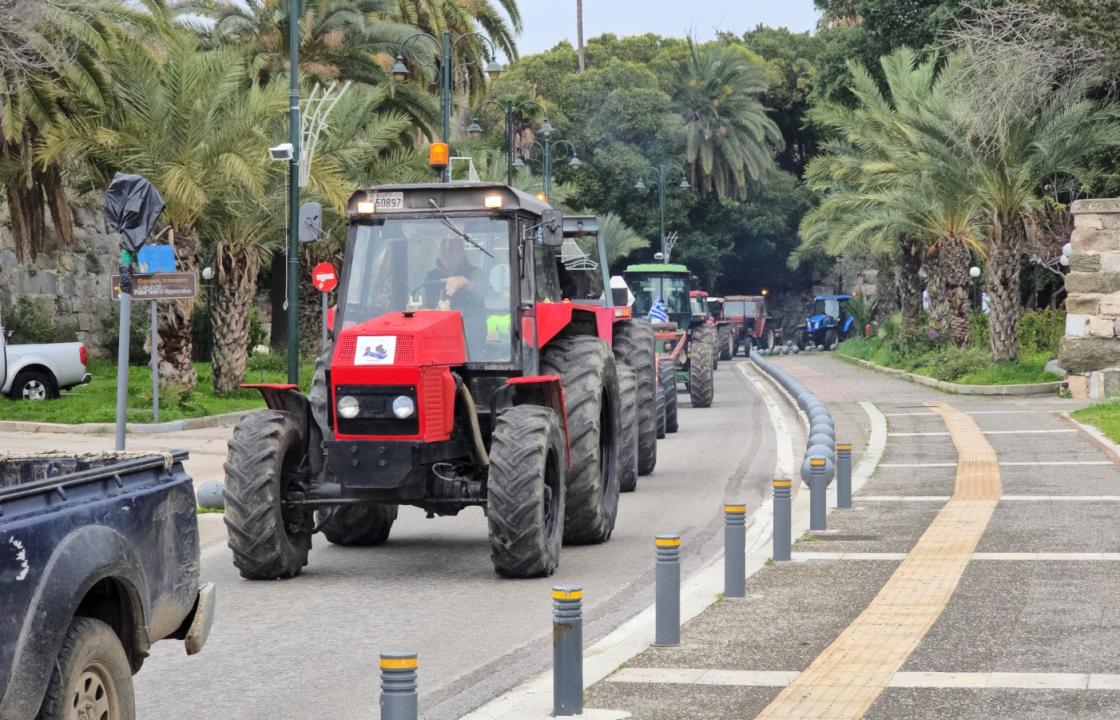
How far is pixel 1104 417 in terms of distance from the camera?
79.0ft

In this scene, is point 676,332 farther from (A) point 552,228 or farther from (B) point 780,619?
(B) point 780,619

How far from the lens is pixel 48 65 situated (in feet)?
87.0

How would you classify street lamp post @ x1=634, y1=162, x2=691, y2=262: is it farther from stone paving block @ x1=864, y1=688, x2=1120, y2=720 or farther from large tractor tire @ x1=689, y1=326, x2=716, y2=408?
stone paving block @ x1=864, y1=688, x2=1120, y2=720

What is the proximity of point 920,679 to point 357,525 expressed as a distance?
6392 mm

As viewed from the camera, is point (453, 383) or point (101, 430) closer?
point (453, 383)

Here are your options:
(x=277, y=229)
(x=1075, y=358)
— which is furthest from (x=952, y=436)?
(x=277, y=229)

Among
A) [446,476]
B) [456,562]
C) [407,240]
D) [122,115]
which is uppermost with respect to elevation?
[122,115]

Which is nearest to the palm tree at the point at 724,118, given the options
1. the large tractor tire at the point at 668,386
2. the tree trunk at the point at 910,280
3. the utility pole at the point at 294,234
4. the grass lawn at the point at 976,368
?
the tree trunk at the point at 910,280

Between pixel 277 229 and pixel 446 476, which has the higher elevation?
pixel 277 229

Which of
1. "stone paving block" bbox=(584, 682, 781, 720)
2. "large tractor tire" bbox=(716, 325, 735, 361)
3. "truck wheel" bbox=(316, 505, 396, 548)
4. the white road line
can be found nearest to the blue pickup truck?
"stone paving block" bbox=(584, 682, 781, 720)

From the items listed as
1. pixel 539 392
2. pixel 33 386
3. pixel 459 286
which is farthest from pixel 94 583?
pixel 33 386

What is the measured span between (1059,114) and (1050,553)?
22401 millimetres

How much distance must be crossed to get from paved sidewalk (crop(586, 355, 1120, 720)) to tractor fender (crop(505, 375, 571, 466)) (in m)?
2.06

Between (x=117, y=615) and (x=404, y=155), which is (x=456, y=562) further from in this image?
(x=404, y=155)
